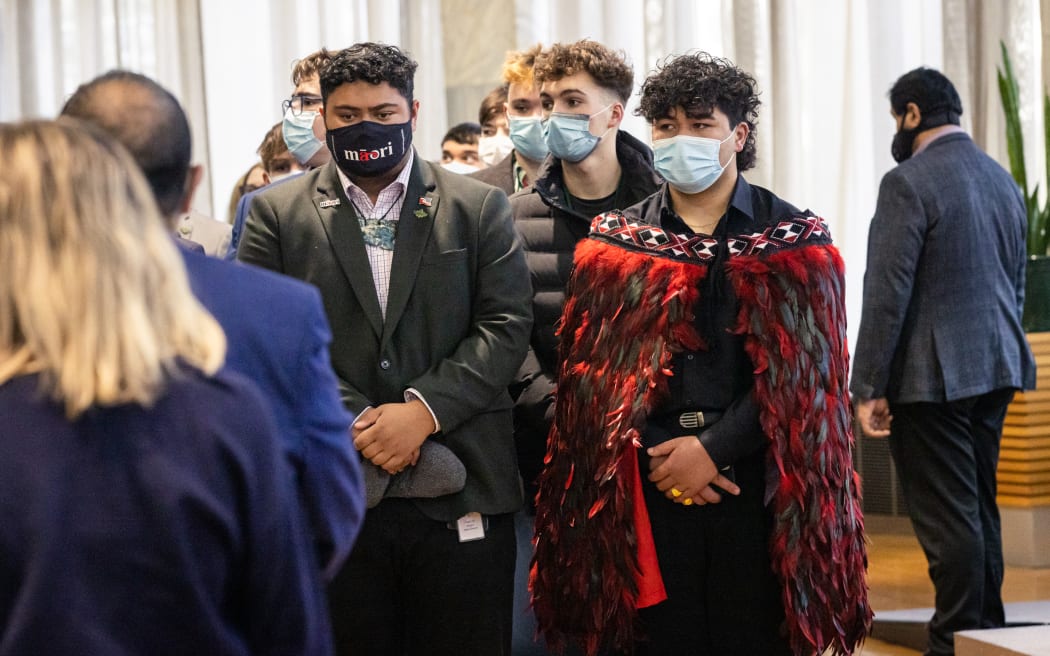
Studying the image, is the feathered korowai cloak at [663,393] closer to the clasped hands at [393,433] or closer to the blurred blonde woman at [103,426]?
the clasped hands at [393,433]

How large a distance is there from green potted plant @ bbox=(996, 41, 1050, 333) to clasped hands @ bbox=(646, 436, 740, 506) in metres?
3.40

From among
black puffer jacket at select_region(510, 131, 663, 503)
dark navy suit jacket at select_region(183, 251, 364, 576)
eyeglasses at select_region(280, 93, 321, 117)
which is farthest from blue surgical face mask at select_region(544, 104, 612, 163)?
dark navy suit jacket at select_region(183, 251, 364, 576)

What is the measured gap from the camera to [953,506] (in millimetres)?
4312

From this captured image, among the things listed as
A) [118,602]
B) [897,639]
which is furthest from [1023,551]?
[118,602]

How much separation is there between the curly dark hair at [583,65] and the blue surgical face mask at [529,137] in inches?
9.2

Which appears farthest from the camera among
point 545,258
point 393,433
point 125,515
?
point 545,258

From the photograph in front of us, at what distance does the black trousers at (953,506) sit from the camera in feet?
14.1

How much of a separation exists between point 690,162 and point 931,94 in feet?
6.00

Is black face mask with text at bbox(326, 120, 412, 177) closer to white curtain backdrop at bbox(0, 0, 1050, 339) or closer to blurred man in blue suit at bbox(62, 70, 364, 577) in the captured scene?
blurred man in blue suit at bbox(62, 70, 364, 577)

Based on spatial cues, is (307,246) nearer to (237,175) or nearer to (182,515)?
(182,515)

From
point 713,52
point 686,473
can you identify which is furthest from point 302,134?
point 713,52

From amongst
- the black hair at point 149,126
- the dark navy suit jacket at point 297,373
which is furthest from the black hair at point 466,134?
the dark navy suit jacket at point 297,373

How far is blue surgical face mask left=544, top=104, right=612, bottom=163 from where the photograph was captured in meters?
3.59

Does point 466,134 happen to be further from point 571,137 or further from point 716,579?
point 716,579
